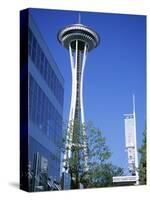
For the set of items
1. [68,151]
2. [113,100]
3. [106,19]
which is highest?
[106,19]

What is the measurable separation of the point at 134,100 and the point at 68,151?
59.0 inches

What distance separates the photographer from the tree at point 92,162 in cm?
1090

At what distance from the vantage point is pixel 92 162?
436 inches

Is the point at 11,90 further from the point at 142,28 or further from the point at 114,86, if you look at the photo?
the point at 142,28

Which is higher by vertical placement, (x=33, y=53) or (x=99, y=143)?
(x=33, y=53)

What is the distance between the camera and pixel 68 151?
10836 millimetres

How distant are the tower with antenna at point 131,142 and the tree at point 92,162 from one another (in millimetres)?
357

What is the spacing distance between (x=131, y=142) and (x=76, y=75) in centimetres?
162

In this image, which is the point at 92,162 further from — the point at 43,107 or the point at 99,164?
the point at 43,107

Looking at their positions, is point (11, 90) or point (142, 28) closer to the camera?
point (11, 90)

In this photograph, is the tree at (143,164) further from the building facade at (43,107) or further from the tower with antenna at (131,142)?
the building facade at (43,107)

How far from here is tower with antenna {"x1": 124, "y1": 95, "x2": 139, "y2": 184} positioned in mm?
11219

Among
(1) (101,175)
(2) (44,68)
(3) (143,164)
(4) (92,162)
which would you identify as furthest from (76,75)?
(3) (143,164)

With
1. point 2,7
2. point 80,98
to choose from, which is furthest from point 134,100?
point 2,7
